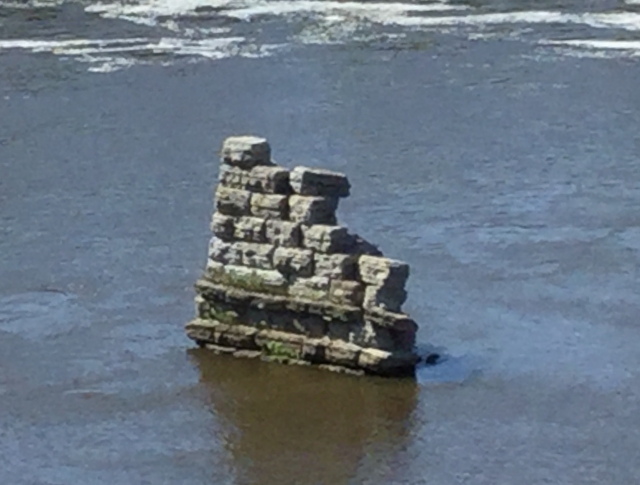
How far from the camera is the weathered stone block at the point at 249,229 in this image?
2814cm

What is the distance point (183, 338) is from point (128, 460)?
456 cm

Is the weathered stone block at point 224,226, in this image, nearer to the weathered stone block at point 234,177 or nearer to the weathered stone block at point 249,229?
the weathered stone block at point 249,229

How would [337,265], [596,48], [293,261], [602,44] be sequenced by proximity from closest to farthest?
[337,265], [293,261], [596,48], [602,44]

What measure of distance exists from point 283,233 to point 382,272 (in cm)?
163

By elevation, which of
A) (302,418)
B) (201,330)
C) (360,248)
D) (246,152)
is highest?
(246,152)

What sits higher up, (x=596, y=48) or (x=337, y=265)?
(x=337, y=265)

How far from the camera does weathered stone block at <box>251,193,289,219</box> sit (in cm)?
2791

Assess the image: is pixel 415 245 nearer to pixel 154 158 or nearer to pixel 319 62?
pixel 154 158

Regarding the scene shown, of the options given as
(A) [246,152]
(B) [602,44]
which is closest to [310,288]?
(A) [246,152]

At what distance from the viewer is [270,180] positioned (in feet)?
91.9

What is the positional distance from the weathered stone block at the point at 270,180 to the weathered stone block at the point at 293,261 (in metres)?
0.79

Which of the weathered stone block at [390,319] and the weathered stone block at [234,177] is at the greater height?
the weathered stone block at [234,177]

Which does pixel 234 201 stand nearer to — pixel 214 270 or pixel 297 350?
pixel 214 270

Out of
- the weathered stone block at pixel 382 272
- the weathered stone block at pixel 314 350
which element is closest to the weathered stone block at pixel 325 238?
the weathered stone block at pixel 382 272
